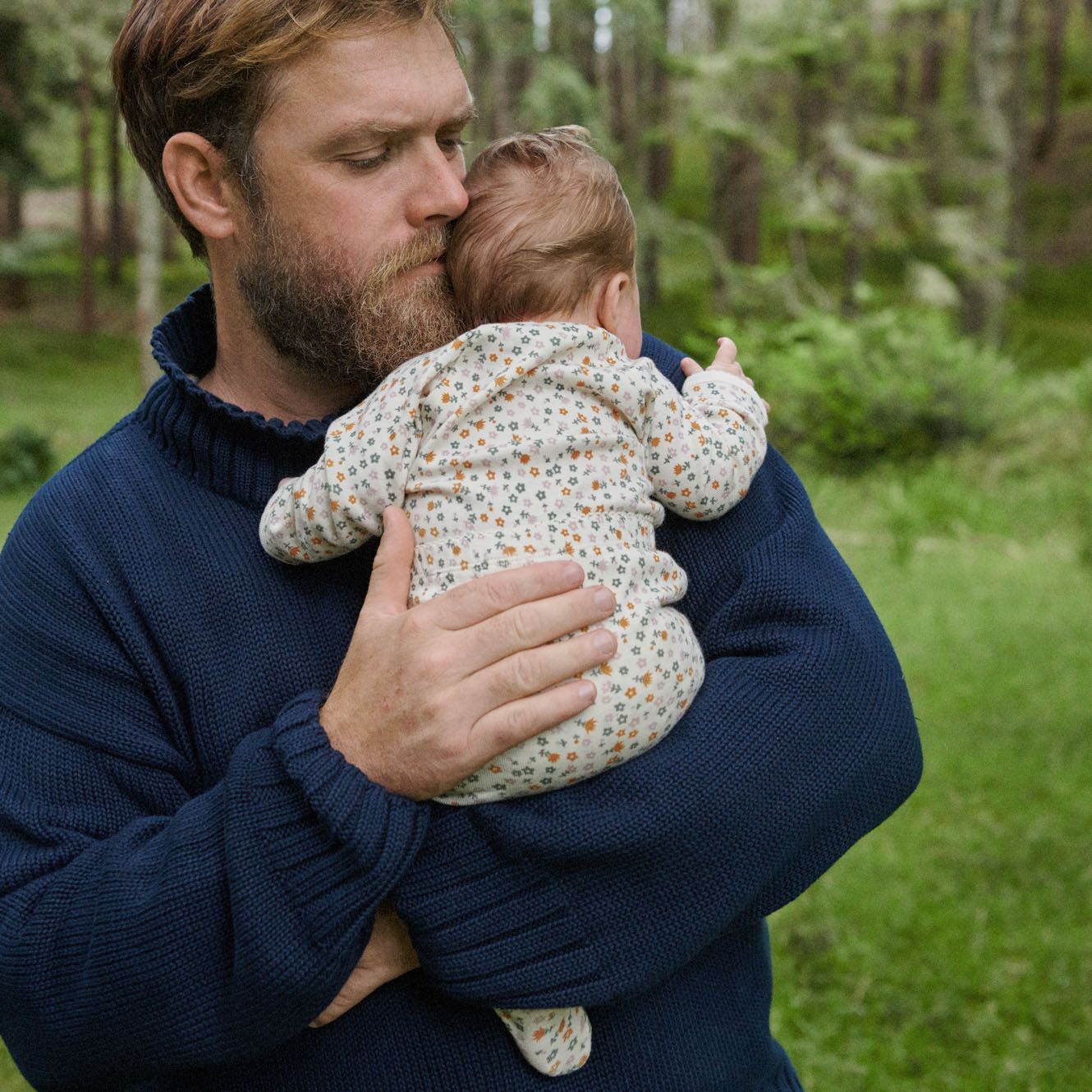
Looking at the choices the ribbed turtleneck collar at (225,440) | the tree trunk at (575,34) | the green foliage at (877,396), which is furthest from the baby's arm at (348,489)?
the tree trunk at (575,34)

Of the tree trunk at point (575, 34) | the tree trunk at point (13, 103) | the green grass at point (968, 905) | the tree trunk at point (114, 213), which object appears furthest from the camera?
the tree trunk at point (114, 213)

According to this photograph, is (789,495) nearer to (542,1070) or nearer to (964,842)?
(542,1070)

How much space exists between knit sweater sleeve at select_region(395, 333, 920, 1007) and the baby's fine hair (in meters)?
0.48

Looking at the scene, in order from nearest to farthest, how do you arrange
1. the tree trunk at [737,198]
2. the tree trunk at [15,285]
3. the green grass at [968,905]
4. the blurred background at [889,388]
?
the green grass at [968,905] < the blurred background at [889,388] < the tree trunk at [737,198] < the tree trunk at [15,285]

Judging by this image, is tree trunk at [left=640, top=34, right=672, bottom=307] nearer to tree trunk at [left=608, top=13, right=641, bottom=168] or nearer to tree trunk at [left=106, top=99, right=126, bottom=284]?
tree trunk at [left=608, top=13, right=641, bottom=168]

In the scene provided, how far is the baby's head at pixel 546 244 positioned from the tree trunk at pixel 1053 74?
107ft

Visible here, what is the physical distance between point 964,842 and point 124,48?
14.4 feet

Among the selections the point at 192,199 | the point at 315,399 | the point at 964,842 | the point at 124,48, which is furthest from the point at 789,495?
the point at 964,842

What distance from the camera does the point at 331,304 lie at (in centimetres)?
178

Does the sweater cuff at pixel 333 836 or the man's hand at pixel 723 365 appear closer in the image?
the sweater cuff at pixel 333 836

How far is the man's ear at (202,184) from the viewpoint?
73.8 inches

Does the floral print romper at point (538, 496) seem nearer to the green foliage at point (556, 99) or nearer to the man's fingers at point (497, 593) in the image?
the man's fingers at point (497, 593)

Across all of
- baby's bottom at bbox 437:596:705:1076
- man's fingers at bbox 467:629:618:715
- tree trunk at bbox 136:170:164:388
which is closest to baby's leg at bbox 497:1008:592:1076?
baby's bottom at bbox 437:596:705:1076

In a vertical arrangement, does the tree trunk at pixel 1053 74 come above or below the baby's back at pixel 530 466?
below
